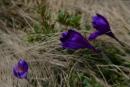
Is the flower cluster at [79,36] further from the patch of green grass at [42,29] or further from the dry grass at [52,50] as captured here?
the patch of green grass at [42,29]

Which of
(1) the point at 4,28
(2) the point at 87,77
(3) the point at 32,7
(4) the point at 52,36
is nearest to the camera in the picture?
(2) the point at 87,77

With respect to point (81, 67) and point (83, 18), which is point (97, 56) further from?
point (83, 18)

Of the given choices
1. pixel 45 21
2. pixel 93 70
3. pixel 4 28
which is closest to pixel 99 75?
pixel 93 70

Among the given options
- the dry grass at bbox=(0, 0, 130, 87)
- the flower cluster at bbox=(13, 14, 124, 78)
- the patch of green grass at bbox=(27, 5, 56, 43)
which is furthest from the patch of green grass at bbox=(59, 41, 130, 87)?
the patch of green grass at bbox=(27, 5, 56, 43)

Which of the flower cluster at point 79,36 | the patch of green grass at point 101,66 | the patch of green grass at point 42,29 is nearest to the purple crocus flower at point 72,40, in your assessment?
the flower cluster at point 79,36

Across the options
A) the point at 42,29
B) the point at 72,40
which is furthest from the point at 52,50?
the point at 72,40
